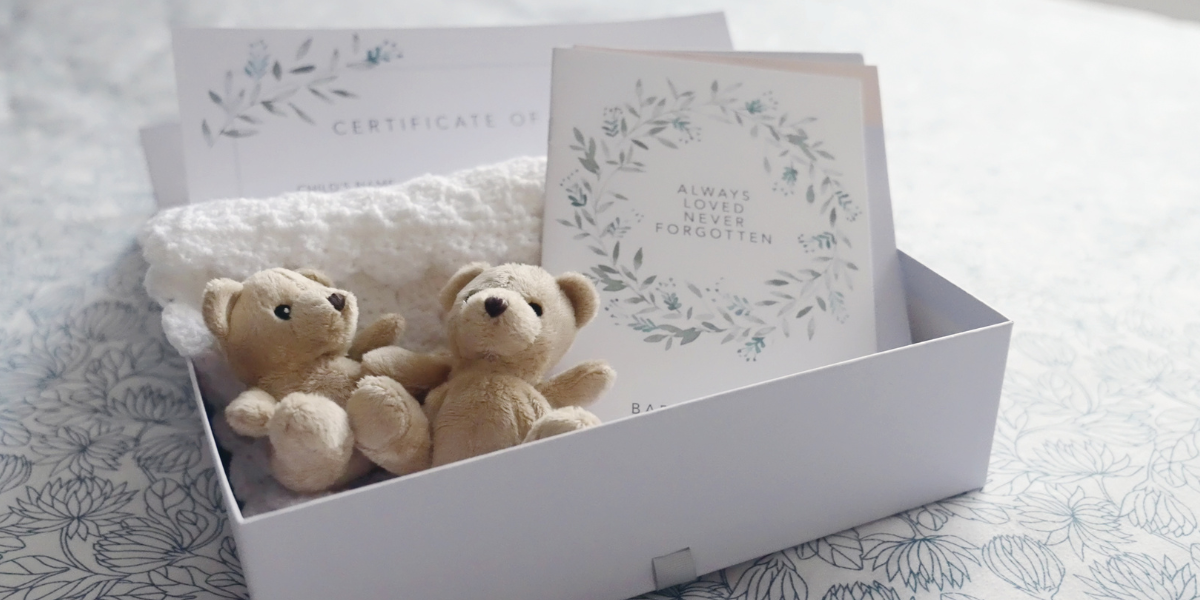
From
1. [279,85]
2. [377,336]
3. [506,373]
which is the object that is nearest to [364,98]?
[279,85]

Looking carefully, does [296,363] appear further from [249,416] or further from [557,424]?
[557,424]

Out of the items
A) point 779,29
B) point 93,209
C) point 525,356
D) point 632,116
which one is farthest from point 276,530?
point 779,29

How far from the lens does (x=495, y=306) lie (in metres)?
0.66

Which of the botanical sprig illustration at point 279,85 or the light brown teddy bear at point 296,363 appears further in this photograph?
the botanical sprig illustration at point 279,85

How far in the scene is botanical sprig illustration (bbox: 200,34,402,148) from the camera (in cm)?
95

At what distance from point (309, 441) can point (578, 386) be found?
203 millimetres

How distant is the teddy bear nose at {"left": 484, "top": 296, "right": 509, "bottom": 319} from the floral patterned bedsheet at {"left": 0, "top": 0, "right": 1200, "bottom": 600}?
0.23m

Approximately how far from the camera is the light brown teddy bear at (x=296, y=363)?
634 millimetres

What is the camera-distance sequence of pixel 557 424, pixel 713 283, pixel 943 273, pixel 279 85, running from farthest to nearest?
pixel 943 273 → pixel 279 85 → pixel 713 283 → pixel 557 424

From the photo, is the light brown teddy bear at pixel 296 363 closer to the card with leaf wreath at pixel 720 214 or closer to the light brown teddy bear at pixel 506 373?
the light brown teddy bear at pixel 506 373

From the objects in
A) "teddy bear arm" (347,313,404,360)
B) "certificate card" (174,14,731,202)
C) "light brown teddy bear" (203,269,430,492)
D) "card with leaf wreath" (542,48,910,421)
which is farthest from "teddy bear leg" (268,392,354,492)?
"certificate card" (174,14,731,202)

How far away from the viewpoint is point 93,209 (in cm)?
121

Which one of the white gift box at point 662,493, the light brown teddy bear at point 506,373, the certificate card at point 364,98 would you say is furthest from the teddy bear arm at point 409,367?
the certificate card at point 364,98

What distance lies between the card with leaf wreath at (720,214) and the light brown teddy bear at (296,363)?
0.19 meters
